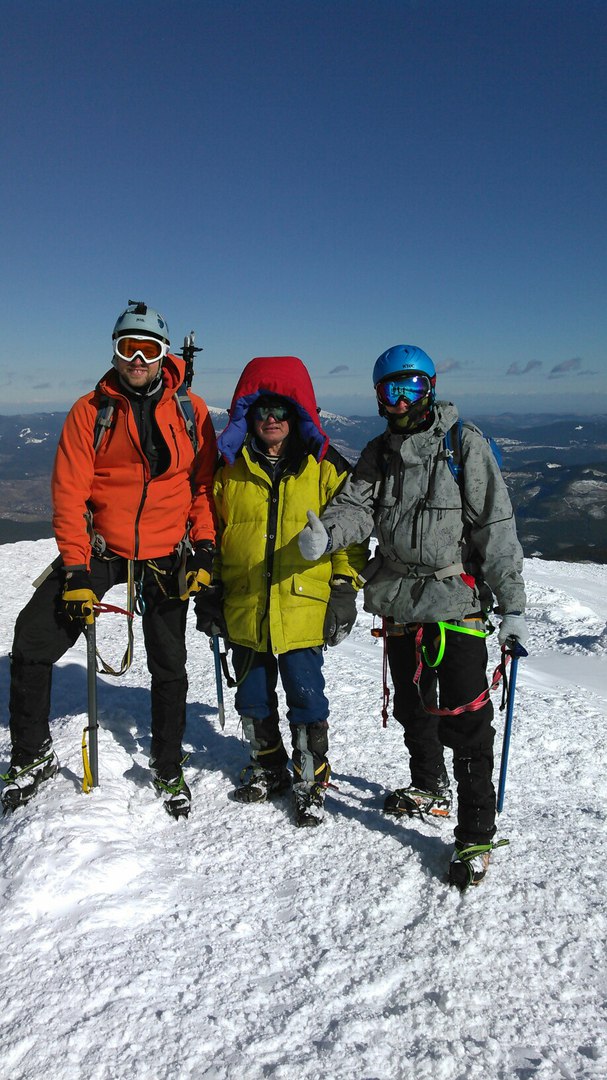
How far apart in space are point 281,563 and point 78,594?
1247mm

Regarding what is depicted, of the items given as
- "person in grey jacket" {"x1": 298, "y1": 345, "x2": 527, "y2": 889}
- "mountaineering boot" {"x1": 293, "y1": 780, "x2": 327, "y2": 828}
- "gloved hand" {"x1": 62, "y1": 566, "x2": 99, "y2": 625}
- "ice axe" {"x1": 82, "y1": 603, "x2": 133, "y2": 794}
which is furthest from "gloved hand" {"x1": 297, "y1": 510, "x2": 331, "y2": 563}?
"mountaineering boot" {"x1": 293, "y1": 780, "x2": 327, "y2": 828}

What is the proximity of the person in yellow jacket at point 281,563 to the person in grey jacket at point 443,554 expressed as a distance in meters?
0.29

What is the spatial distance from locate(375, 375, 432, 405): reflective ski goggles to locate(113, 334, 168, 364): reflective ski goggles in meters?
1.44

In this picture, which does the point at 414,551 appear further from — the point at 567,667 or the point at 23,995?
the point at 567,667

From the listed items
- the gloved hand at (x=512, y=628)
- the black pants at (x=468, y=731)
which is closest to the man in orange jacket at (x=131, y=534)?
the black pants at (x=468, y=731)

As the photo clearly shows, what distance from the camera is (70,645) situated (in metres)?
4.27

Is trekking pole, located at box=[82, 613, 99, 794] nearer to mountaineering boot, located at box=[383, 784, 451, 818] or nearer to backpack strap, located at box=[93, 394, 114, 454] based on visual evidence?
backpack strap, located at box=[93, 394, 114, 454]

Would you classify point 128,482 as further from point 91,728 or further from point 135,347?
point 91,728

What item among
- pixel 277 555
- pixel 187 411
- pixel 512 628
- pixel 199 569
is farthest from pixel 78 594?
pixel 512 628

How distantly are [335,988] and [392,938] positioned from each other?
435 mm

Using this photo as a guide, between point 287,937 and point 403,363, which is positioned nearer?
point 287,937

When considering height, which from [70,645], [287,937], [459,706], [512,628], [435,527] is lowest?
[287,937]

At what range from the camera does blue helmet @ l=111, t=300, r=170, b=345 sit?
400 cm

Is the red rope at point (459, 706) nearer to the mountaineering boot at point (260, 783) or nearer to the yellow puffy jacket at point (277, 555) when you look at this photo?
the yellow puffy jacket at point (277, 555)
